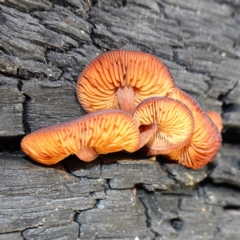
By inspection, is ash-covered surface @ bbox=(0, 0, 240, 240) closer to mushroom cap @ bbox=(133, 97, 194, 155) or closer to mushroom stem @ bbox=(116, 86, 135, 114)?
mushroom cap @ bbox=(133, 97, 194, 155)

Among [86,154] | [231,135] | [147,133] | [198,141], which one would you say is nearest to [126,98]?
[147,133]

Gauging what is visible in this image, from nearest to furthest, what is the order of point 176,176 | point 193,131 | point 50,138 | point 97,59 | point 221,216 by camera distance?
1. point 50,138
2. point 97,59
3. point 193,131
4. point 176,176
5. point 221,216

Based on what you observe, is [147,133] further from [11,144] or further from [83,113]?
[11,144]

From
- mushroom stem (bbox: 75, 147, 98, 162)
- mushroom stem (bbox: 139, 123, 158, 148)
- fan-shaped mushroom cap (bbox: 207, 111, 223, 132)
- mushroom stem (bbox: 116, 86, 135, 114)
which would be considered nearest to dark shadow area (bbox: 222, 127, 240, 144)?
fan-shaped mushroom cap (bbox: 207, 111, 223, 132)

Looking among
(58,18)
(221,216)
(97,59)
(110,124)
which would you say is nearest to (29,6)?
(58,18)

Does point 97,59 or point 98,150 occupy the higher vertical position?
point 97,59

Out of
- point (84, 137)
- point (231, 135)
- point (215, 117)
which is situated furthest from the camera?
point (231, 135)

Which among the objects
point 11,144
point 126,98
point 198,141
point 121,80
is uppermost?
point 121,80

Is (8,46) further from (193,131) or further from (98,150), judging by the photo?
(193,131)
